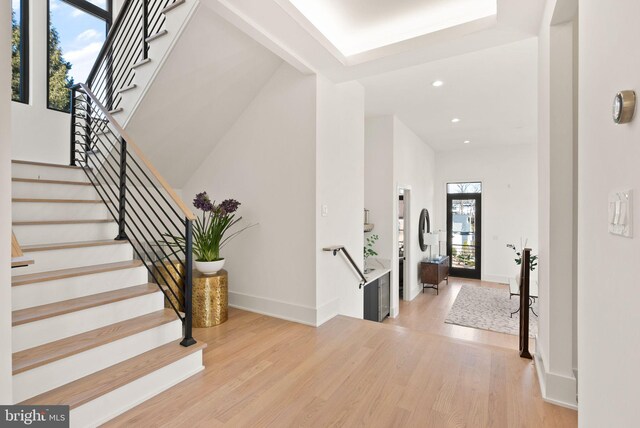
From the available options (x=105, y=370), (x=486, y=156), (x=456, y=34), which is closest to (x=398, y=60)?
(x=456, y=34)

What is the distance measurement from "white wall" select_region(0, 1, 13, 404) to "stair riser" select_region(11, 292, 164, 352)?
443mm

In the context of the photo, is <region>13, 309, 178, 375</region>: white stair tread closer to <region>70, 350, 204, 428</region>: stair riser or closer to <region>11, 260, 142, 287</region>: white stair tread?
<region>70, 350, 204, 428</region>: stair riser

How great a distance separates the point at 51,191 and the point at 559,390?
4.28 m

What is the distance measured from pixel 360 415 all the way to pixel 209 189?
302 cm

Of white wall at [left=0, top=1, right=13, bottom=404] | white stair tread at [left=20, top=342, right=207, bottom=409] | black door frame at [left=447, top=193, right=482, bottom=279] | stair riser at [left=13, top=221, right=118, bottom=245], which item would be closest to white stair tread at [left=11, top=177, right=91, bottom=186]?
stair riser at [left=13, top=221, right=118, bottom=245]

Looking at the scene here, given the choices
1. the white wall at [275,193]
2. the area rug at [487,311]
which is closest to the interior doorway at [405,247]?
the area rug at [487,311]

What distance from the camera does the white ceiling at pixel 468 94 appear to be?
356 centimetres

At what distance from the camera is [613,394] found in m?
0.88

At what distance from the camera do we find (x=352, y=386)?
6.68 ft

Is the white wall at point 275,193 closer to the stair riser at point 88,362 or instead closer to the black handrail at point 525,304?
the stair riser at point 88,362

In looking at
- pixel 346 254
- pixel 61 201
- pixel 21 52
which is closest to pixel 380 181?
pixel 346 254

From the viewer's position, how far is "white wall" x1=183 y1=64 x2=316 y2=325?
3104mm

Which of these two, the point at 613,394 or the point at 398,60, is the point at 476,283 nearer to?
the point at 398,60

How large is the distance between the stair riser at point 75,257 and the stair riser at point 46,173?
4.26 feet
